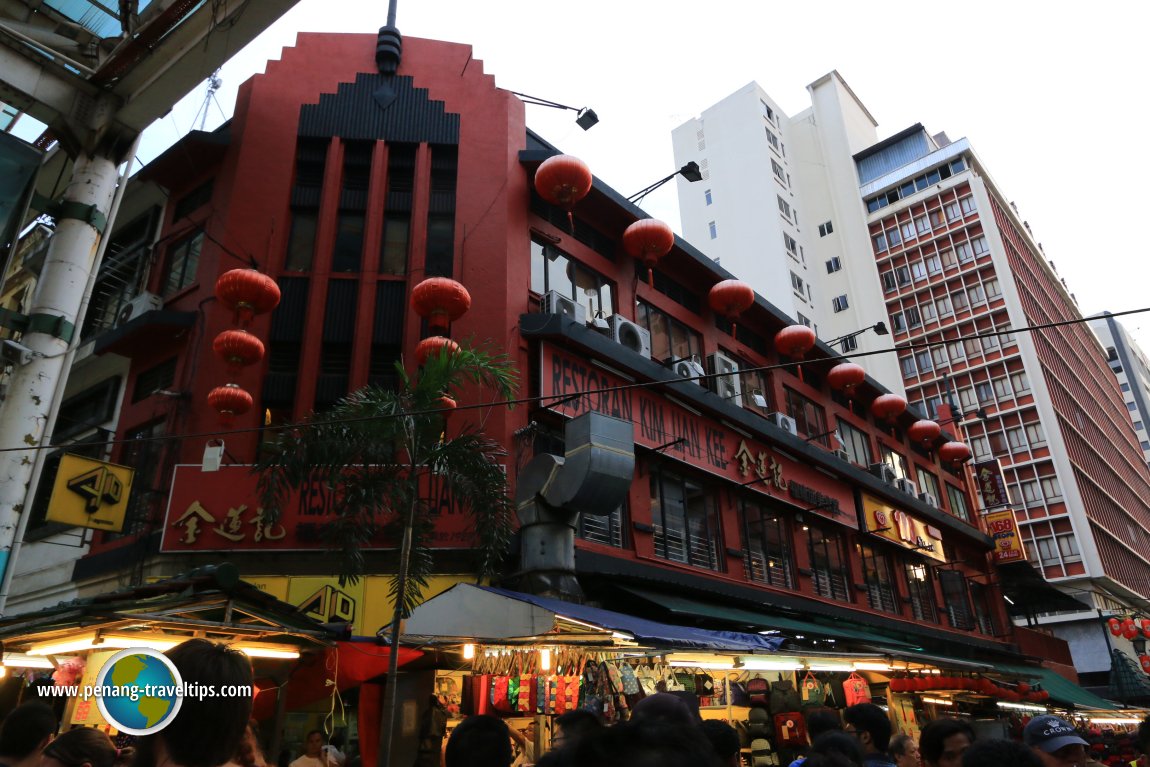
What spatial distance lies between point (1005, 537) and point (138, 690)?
114 ft

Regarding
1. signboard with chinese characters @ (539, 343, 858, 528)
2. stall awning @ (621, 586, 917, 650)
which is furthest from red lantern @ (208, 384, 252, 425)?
stall awning @ (621, 586, 917, 650)

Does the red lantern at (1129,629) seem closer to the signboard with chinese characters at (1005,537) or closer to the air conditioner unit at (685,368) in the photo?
the signboard with chinese characters at (1005,537)

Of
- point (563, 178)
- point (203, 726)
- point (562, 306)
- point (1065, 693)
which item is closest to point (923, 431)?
point (1065, 693)

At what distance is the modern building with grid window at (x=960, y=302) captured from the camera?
45.1m

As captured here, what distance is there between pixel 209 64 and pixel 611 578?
10.4 m

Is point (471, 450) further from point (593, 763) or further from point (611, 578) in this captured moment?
point (593, 763)

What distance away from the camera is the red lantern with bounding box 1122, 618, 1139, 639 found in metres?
30.4

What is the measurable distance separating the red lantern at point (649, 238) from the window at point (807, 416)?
918cm

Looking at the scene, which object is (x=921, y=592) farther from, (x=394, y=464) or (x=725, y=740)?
(x=725, y=740)

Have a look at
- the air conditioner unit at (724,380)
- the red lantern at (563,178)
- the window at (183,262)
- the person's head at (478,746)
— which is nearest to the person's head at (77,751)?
the person's head at (478,746)

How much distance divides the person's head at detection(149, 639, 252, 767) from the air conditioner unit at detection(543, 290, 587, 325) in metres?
12.8

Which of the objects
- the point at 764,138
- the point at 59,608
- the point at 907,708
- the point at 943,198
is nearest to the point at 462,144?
the point at 59,608

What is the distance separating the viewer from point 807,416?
2467cm

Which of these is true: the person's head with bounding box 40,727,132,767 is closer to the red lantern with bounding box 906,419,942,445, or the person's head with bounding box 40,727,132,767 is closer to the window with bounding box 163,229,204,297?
the window with bounding box 163,229,204,297
